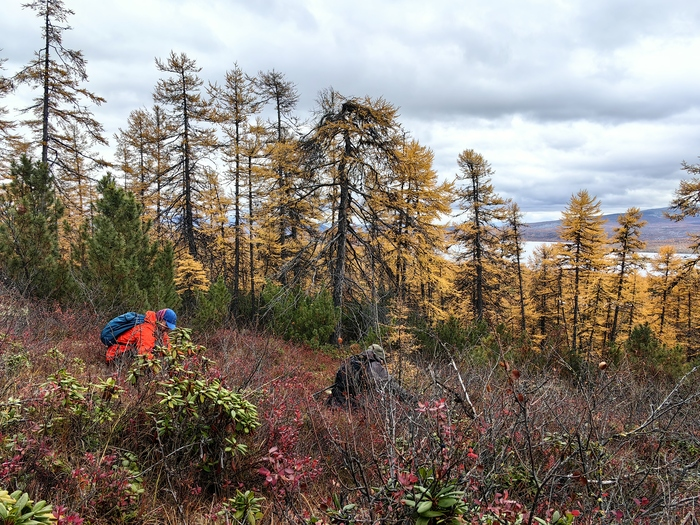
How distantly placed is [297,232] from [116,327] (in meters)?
13.7

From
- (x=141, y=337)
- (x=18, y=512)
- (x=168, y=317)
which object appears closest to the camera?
(x=18, y=512)

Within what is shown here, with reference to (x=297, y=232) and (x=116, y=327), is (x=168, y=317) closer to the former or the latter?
(x=116, y=327)

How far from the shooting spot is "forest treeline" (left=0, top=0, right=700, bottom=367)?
9.02 m

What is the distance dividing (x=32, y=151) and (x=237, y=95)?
8.48 meters

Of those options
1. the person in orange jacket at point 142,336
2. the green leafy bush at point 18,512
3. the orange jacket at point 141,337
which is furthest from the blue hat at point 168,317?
the green leafy bush at point 18,512

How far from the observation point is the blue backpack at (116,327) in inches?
211

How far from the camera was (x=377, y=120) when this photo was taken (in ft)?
37.4

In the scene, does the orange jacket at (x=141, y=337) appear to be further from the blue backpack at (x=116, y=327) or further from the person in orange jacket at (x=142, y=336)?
the blue backpack at (x=116, y=327)

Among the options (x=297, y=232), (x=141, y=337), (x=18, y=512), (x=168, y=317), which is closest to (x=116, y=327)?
(x=168, y=317)

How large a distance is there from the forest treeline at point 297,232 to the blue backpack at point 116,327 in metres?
3.30

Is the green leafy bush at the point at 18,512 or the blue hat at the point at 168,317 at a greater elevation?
the blue hat at the point at 168,317

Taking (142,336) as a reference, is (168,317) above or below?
above

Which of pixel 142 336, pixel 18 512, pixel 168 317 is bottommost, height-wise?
pixel 18 512

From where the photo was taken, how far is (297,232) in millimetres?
18891
